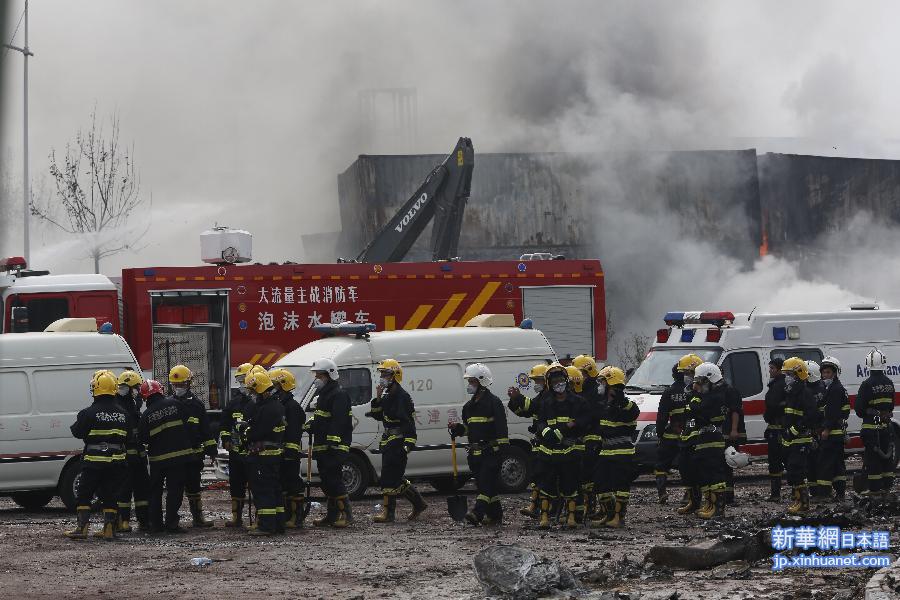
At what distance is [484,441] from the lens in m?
12.2

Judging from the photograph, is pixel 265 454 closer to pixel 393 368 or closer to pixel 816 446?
pixel 393 368

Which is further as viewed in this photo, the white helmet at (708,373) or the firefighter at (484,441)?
the white helmet at (708,373)

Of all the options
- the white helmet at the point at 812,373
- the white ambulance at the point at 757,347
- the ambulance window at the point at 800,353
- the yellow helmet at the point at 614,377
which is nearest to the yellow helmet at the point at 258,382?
the yellow helmet at the point at 614,377

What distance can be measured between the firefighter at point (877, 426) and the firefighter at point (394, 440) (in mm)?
5100

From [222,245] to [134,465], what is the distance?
665 cm

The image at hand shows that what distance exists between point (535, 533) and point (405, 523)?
5.30ft

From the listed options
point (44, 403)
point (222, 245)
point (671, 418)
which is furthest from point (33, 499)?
point (671, 418)

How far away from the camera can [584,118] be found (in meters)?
37.5

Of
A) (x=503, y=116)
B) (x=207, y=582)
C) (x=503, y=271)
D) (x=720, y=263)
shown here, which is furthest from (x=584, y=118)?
(x=207, y=582)

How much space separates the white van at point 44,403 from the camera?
43.5ft

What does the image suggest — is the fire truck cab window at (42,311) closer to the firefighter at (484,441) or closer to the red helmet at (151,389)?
the red helmet at (151,389)

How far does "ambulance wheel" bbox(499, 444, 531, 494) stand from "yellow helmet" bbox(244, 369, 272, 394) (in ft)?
13.5

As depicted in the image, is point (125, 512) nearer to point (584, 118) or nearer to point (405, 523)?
point (405, 523)

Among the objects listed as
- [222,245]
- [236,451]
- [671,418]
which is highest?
[222,245]
